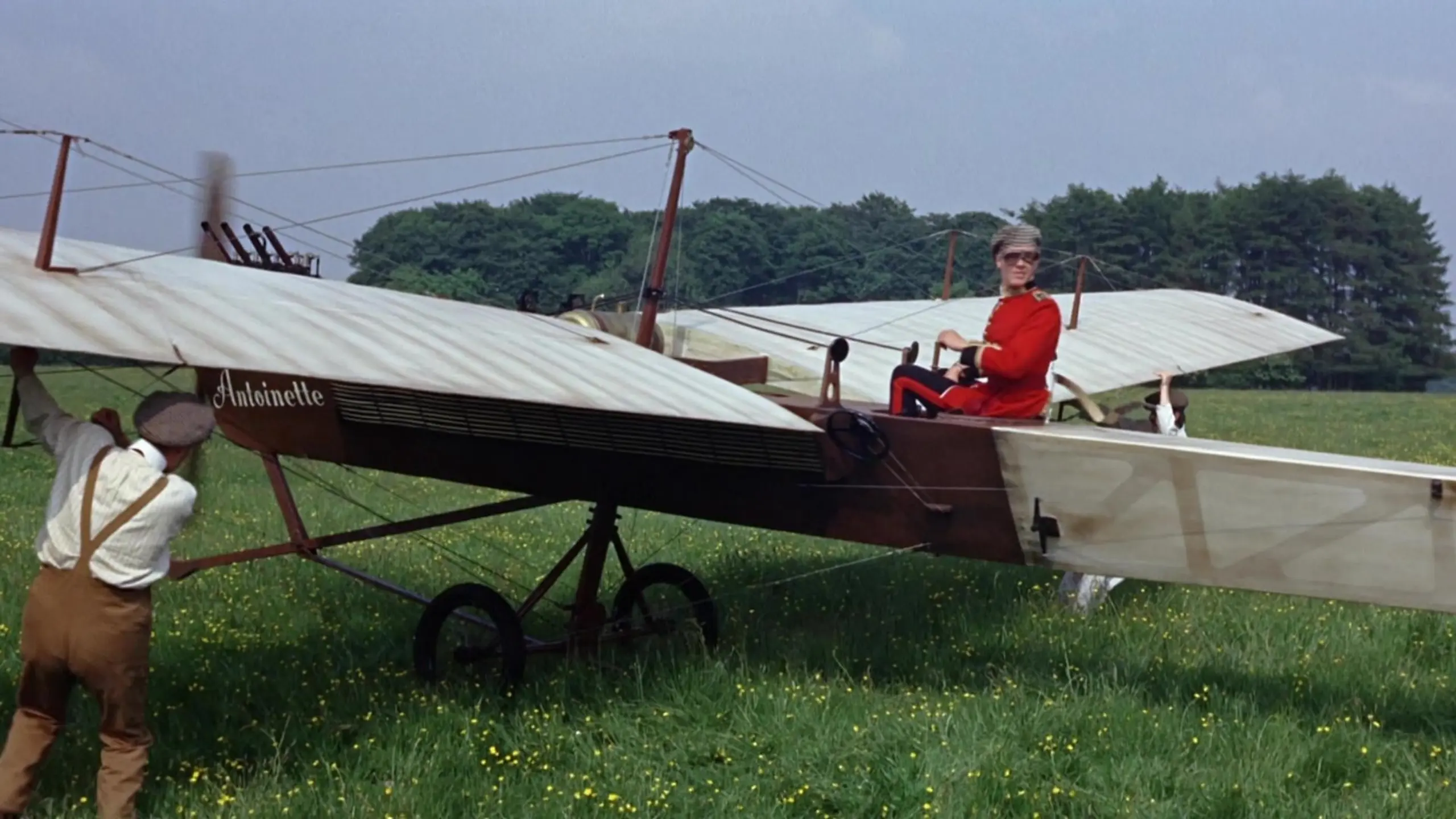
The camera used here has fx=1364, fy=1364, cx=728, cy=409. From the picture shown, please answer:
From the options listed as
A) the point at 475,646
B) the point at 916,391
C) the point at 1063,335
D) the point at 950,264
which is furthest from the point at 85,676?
the point at 1063,335

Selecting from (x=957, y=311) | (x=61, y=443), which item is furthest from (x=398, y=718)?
(x=957, y=311)

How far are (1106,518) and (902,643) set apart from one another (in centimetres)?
191

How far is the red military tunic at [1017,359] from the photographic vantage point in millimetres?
6289

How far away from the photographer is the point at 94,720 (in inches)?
233

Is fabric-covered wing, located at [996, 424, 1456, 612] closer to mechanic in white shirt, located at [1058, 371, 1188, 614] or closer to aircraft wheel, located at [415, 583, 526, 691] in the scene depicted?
mechanic in white shirt, located at [1058, 371, 1188, 614]

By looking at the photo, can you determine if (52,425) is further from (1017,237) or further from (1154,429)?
(1154,429)

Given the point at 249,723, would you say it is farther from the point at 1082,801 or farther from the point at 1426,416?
the point at 1426,416

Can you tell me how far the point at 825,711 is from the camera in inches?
237

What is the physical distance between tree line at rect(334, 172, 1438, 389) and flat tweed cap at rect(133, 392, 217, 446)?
14.4 m

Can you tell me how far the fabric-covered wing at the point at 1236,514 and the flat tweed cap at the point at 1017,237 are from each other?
0.89 metres

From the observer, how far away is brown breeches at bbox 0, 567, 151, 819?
456cm

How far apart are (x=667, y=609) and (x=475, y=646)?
127cm

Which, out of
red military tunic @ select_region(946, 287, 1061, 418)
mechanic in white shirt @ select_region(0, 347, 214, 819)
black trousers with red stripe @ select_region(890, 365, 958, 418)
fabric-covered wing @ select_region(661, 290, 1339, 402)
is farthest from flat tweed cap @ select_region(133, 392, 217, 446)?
fabric-covered wing @ select_region(661, 290, 1339, 402)

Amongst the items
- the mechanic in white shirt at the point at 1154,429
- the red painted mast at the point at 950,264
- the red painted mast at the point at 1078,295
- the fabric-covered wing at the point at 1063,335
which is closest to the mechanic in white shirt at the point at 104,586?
the fabric-covered wing at the point at 1063,335
